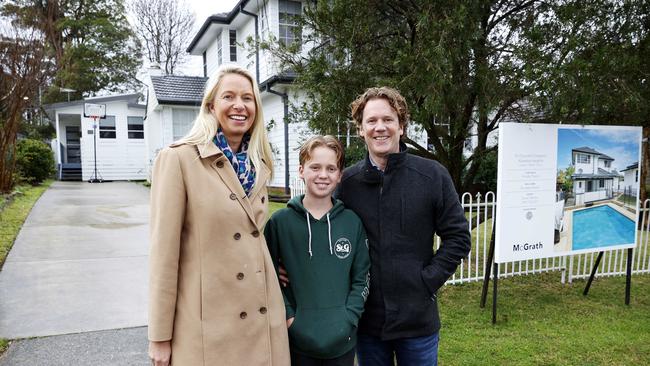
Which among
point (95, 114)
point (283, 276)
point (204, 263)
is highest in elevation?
point (95, 114)

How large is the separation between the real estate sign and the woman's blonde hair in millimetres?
2939

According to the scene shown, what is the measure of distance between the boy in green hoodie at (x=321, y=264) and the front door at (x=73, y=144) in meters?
28.6

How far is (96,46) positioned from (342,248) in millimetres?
36040

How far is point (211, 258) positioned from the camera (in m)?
1.90

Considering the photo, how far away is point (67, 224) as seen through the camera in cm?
997

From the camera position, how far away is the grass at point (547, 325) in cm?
398

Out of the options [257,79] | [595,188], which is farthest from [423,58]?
[257,79]

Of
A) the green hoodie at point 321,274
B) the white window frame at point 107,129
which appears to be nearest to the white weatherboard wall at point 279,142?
the green hoodie at point 321,274

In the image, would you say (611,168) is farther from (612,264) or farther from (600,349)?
(612,264)

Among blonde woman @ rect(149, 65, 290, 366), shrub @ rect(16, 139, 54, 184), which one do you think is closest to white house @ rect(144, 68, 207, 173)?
shrub @ rect(16, 139, 54, 184)

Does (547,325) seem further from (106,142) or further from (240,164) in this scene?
(106,142)

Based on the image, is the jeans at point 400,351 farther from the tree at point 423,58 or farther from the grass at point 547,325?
the tree at point 423,58

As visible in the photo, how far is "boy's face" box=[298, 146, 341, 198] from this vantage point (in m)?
2.24

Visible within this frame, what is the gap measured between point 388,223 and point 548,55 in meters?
3.13
